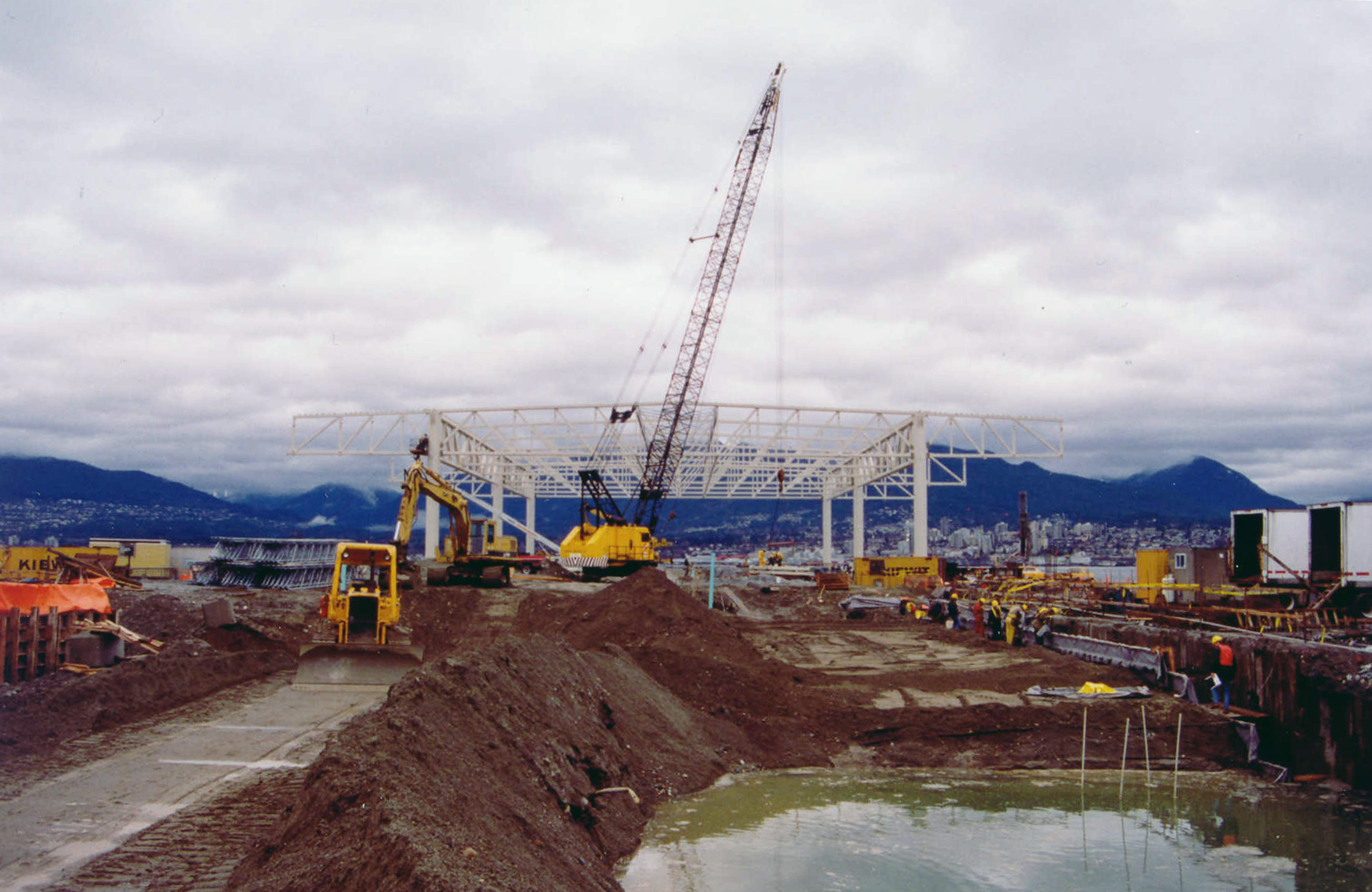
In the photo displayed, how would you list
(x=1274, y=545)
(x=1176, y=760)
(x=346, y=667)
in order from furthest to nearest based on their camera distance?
(x=1274, y=545), (x=346, y=667), (x=1176, y=760)

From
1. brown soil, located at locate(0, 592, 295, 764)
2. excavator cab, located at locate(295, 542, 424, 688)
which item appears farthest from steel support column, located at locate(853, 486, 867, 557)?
excavator cab, located at locate(295, 542, 424, 688)

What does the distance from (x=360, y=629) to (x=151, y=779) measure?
8.99 metres

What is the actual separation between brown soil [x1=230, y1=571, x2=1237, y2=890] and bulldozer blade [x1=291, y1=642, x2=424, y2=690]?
1.95 meters

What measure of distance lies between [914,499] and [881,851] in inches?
1798

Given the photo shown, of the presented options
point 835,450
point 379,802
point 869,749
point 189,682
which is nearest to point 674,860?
point 379,802

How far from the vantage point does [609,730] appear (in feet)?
45.7

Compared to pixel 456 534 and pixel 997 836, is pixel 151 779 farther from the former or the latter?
pixel 456 534

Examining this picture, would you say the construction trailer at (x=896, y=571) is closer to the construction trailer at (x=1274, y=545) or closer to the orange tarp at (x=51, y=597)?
the construction trailer at (x=1274, y=545)

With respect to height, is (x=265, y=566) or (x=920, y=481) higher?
(x=920, y=481)

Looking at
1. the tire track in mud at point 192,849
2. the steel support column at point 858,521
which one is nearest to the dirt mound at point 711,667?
the tire track in mud at point 192,849

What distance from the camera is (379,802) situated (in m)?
7.32

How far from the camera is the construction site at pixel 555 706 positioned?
8.27 metres

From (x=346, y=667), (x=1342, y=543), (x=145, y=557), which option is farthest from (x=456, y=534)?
(x=1342, y=543)

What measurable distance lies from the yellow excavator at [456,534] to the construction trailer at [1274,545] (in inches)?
980
